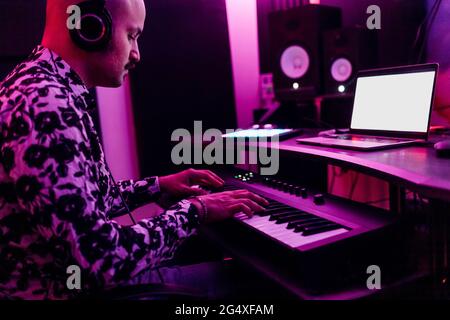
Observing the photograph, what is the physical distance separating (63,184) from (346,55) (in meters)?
1.93

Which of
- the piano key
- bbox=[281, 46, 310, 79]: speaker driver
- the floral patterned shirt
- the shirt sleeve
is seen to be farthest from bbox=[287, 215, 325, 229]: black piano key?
bbox=[281, 46, 310, 79]: speaker driver

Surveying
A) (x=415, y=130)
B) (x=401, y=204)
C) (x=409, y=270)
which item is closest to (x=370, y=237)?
(x=409, y=270)

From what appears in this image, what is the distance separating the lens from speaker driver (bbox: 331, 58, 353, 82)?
229 centimetres

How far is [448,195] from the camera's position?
0.72 meters

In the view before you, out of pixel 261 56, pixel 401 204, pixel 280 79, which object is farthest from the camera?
pixel 261 56

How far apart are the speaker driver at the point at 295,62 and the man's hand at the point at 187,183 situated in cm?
124

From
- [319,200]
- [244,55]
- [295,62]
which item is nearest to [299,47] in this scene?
[295,62]

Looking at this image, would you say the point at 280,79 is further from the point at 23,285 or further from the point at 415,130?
the point at 23,285

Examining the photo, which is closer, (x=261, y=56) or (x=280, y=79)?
(x=280, y=79)

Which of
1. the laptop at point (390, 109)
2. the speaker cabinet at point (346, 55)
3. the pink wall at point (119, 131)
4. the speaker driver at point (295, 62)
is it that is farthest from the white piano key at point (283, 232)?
the pink wall at point (119, 131)

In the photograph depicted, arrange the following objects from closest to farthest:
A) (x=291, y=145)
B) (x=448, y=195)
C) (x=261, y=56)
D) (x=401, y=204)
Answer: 1. (x=448, y=195)
2. (x=291, y=145)
3. (x=401, y=204)
4. (x=261, y=56)

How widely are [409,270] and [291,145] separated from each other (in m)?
0.66

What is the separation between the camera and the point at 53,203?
730 millimetres

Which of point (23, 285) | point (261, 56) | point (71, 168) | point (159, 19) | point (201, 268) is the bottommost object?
point (201, 268)
